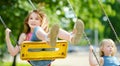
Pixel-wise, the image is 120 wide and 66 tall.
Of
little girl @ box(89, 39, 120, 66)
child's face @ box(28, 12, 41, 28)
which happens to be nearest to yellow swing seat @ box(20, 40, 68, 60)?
child's face @ box(28, 12, 41, 28)

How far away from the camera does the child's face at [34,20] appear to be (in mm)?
6141

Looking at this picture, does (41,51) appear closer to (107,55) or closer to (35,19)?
(35,19)

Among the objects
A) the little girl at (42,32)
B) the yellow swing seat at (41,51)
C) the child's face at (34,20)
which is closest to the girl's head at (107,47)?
the yellow swing seat at (41,51)

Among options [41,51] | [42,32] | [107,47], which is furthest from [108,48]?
[42,32]

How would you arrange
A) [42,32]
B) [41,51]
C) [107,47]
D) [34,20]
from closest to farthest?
[42,32]
[41,51]
[34,20]
[107,47]

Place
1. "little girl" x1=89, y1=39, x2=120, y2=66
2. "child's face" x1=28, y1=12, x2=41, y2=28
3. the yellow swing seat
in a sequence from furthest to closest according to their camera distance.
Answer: "little girl" x1=89, y1=39, x2=120, y2=66
"child's face" x1=28, y1=12, x2=41, y2=28
the yellow swing seat

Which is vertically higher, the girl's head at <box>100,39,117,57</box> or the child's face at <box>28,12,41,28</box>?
the child's face at <box>28,12,41,28</box>

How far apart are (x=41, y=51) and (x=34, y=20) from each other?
0.40 m

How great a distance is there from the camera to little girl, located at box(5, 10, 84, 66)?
5.49 m

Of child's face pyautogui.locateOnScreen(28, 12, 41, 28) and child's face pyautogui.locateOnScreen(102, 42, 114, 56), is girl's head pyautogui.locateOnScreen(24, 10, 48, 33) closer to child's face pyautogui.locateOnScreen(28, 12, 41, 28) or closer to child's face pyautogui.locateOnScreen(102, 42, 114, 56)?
child's face pyautogui.locateOnScreen(28, 12, 41, 28)

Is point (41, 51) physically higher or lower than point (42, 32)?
lower

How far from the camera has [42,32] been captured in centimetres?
570

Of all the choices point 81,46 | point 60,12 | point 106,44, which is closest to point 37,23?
point 106,44

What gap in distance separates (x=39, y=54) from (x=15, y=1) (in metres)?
7.96
